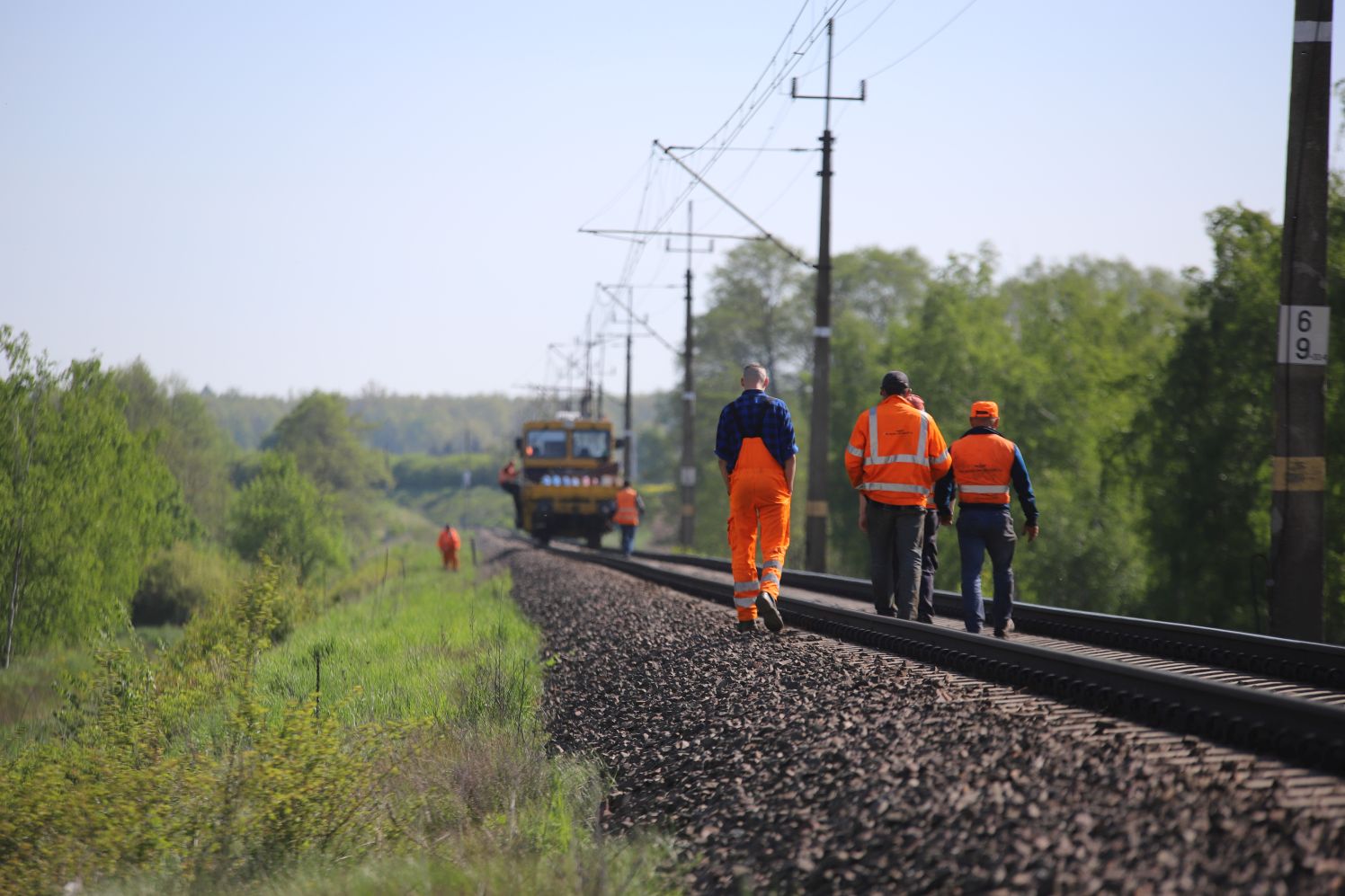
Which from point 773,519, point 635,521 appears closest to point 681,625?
point 773,519

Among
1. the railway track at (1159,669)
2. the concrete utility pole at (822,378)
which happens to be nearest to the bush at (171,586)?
the concrete utility pole at (822,378)

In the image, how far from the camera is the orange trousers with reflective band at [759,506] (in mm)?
10461

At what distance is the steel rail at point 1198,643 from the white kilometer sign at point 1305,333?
2405 mm

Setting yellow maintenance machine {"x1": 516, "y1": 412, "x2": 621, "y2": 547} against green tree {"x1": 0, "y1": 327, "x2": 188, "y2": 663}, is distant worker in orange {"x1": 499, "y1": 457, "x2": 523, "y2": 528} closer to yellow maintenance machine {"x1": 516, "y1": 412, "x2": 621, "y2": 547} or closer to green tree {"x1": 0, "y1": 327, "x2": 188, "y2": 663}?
yellow maintenance machine {"x1": 516, "y1": 412, "x2": 621, "y2": 547}

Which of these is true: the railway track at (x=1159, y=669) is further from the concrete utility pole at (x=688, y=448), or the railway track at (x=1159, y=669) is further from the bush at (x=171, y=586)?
the bush at (x=171, y=586)

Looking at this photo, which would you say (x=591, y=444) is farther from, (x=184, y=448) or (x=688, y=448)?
(x=184, y=448)

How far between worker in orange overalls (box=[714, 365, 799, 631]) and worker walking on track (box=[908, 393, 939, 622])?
1146mm

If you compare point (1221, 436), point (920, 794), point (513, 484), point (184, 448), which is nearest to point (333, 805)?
point (920, 794)

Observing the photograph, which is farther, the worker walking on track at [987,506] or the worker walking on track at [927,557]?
the worker walking on track at [927,557]

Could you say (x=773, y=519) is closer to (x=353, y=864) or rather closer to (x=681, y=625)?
(x=681, y=625)

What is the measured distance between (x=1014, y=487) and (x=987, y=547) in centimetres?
60

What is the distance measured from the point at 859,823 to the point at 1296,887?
1.60 meters

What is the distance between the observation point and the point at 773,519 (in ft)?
34.2

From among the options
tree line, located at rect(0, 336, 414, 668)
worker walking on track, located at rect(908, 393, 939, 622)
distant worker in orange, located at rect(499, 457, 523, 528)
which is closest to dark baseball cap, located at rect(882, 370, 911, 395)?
worker walking on track, located at rect(908, 393, 939, 622)
